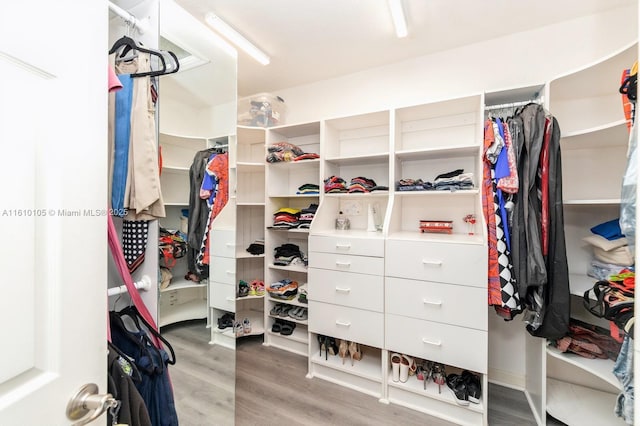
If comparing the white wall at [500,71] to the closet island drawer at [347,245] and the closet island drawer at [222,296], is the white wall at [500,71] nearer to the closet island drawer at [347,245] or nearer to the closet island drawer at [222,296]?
the closet island drawer at [347,245]

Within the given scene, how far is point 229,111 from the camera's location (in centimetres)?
154

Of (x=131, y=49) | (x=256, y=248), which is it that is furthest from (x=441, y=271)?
(x=131, y=49)

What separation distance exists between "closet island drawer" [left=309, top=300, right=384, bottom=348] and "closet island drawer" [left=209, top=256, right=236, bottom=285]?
82 centimetres

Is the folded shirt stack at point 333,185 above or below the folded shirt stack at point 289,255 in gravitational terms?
above

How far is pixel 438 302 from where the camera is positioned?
5.71 ft

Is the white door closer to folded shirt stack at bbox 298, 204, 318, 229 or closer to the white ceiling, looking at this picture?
the white ceiling

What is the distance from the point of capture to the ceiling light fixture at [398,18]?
160cm

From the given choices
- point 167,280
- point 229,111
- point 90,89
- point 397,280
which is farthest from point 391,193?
point 90,89

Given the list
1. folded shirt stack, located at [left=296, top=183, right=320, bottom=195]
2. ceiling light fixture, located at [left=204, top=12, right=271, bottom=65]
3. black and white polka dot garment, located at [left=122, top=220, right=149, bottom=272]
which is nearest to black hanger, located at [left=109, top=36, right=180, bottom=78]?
black and white polka dot garment, located at [left=122, top=220, right=149, bottom=272]

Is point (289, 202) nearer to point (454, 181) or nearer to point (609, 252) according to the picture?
point (454, 181)

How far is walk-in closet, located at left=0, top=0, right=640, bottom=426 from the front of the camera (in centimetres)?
54

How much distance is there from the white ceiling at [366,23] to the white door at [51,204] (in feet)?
4.93

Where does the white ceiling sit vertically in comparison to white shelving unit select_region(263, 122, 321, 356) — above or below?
above

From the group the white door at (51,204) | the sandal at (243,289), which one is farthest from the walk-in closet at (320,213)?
the sandal at (243,289)
